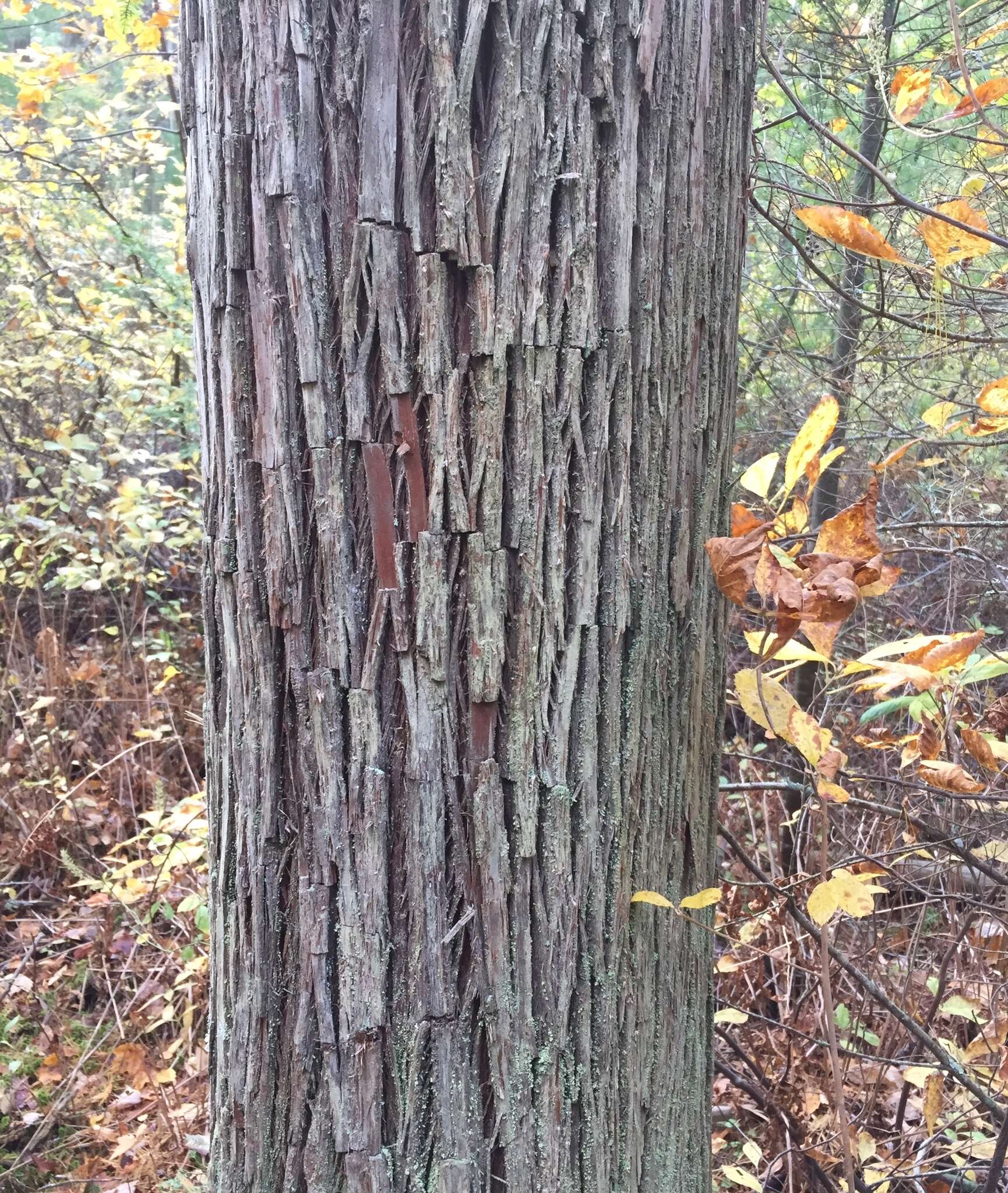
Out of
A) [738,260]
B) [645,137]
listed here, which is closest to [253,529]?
[645,137]

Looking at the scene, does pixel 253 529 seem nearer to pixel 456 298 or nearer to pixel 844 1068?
pixel 456 298

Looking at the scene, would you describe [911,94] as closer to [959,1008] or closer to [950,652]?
[950,652]

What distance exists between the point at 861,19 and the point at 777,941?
11.6ft

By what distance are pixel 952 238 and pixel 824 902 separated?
1.09 m

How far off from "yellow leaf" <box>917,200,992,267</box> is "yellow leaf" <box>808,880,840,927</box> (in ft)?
3.30

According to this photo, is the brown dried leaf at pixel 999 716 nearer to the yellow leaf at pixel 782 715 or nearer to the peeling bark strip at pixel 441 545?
the yellow leaf at pixel 782 715

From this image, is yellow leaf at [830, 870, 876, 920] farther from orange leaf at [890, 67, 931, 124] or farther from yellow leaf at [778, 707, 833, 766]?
orange leaf at [890, 67, 931, 124]

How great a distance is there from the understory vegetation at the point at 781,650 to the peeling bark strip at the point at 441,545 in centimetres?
19

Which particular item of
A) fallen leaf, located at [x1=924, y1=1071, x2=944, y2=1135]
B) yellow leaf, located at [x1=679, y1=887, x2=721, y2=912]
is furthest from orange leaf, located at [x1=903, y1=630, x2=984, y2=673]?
fallen leaf, located at [x1=924, y1=1071, x2=944, y2=1135]

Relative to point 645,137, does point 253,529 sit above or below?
below

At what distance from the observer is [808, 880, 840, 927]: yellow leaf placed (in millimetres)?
1121

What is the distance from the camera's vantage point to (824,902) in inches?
44.7

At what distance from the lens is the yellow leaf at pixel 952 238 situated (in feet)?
4.62

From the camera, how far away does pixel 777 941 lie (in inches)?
111
